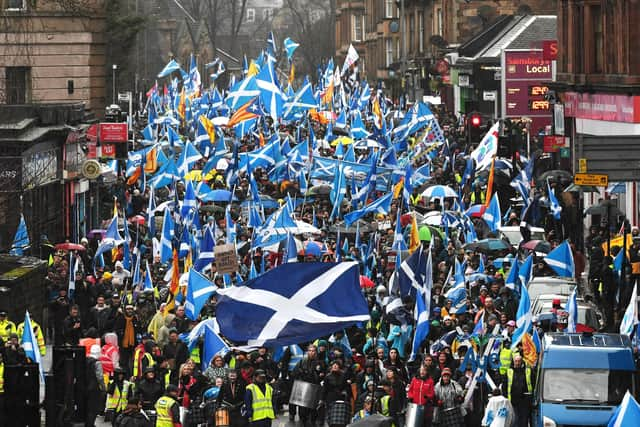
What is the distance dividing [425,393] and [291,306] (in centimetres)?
253

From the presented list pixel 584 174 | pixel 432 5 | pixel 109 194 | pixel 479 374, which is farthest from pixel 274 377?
pixel 432 5

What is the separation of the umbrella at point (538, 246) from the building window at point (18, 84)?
60.2ft

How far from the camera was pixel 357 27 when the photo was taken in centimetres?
14575

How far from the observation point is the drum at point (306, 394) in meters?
22.1

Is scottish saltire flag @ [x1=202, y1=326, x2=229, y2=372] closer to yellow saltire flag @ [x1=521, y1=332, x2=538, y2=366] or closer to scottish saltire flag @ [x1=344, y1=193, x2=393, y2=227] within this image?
yellow saltire flag @ [x1=521, y1=332, x2=538, y2=366]

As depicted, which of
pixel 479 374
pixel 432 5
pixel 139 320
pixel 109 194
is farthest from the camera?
pixel 432 5

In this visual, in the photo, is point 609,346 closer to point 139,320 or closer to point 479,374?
point 479,374

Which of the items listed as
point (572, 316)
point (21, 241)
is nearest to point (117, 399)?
point (572, 316)

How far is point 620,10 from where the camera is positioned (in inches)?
1628

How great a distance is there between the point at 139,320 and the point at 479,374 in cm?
636

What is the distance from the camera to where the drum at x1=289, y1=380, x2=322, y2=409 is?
22094mm

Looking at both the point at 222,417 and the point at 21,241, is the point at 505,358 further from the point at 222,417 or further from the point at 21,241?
the point at 21,241

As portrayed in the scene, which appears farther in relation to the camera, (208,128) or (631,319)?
(208,128)

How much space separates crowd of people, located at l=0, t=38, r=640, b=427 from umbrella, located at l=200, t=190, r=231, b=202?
3756 millimetres
